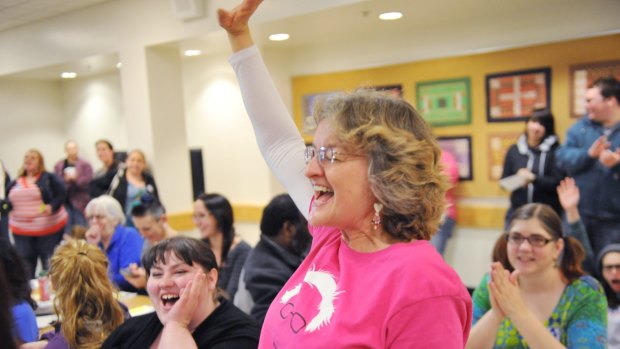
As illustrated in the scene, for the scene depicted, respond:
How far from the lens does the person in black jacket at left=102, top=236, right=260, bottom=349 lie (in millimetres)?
1742

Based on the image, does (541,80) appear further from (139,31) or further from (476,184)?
(139,31)

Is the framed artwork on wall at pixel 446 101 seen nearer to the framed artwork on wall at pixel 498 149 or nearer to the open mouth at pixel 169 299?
the framed artwork on wall at pixel 498 149

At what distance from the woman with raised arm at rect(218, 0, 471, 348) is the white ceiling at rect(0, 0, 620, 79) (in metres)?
3.32

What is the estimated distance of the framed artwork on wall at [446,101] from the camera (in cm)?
511

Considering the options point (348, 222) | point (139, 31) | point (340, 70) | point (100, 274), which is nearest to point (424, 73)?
point (340, 70)

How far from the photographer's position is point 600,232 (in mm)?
3646

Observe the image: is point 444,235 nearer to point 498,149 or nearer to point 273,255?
point 498,149

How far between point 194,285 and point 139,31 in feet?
14.7

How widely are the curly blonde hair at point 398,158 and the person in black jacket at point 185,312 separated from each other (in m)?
0.86

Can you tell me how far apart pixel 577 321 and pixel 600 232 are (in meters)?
1.94

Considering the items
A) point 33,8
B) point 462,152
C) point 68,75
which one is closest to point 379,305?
point 462,152

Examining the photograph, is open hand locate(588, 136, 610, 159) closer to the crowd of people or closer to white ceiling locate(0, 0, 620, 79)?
the crowd of people

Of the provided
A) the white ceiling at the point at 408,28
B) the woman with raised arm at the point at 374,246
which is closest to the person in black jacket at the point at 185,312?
the woman with raised arm at the point at 374,246

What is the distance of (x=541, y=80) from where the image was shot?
15.4ft
